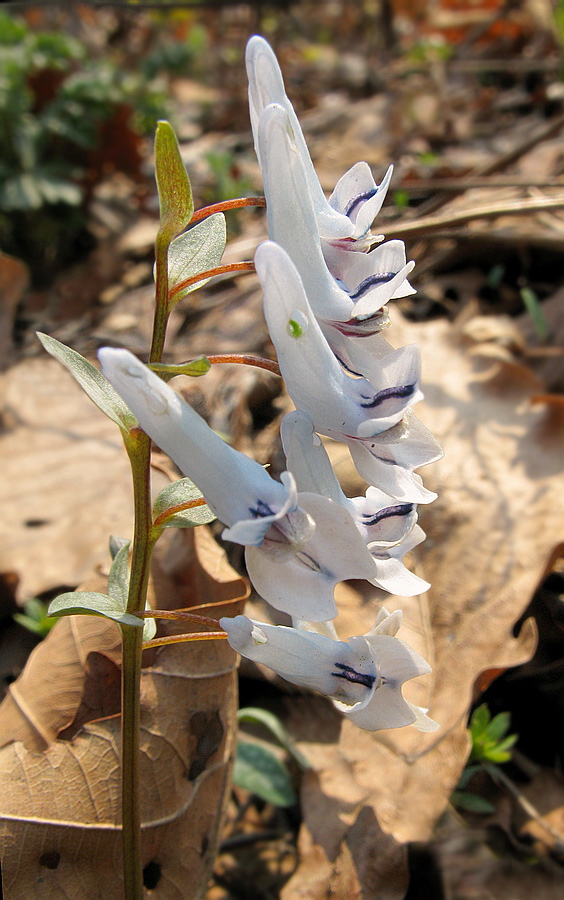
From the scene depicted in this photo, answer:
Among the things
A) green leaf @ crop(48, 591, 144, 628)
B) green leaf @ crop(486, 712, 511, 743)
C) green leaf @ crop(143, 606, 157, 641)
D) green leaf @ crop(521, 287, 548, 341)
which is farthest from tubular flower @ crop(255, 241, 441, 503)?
green leaf @ crop(521, 287, 548, 341)

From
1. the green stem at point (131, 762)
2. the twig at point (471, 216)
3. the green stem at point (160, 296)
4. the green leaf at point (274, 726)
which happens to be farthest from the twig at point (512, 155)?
the green stem at point (131, 762)

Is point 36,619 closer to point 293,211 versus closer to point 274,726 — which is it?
point 274,726

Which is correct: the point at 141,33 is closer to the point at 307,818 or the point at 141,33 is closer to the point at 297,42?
the point at 297,42

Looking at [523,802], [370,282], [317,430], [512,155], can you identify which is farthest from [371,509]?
[512,155]

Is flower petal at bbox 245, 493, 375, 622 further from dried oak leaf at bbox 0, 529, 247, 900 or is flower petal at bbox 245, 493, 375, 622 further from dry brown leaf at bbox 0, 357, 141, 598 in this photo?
dry brown leaf at bbox 0, 357, 141, 598

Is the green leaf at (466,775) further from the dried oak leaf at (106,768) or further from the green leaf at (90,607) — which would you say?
the green leaf at (90,607)
